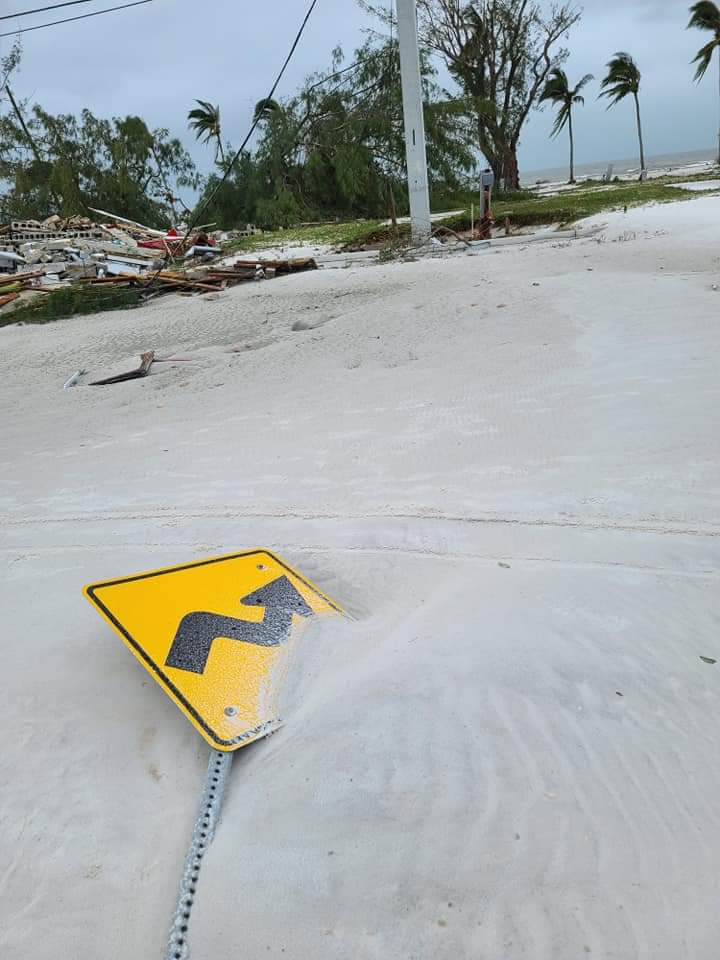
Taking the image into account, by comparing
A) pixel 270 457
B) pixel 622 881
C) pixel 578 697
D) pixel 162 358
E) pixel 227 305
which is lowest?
pixel 622 881

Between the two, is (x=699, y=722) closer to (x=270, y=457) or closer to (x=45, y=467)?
(x=270, y=457)

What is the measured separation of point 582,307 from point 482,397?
85.6 inches

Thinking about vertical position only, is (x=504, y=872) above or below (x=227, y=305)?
below

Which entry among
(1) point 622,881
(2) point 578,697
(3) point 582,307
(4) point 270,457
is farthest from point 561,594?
(3) point 582,307

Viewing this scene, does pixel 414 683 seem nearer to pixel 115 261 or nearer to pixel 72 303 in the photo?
pixel 72 303

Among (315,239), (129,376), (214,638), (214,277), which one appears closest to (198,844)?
(214,638)

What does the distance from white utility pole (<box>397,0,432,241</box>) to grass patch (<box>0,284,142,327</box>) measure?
4.87 m

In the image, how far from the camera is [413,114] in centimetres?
1114

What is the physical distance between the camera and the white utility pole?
10.8 m

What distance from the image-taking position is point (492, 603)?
234 cm

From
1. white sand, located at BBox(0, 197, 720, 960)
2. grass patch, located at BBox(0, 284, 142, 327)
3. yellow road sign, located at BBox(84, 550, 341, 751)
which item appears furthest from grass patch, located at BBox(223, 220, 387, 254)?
yellow road sign, located at BBox(84, 550, 341, 751)

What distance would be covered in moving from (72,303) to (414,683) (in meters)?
10.3

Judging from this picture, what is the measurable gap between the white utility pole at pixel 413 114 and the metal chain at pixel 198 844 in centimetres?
1078

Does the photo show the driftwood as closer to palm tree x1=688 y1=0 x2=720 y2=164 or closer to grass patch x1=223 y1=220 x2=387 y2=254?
grass patch x1=223 y1=220 x2=387 y2=254
